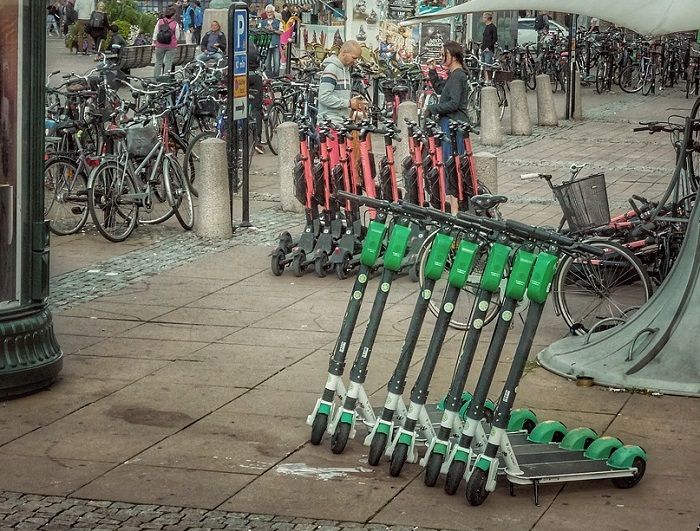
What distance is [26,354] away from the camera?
26.0 ft

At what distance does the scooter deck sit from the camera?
248 inches

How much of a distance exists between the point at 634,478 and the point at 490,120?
584 inches

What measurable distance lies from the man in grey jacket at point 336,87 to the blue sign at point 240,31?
2.77ft

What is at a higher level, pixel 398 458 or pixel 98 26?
pixel 98 26

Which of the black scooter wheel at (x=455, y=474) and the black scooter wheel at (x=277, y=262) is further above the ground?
the black scooter wheel at (x=277, y=262)

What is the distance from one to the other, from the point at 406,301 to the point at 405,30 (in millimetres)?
18078

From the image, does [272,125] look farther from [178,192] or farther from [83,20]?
[83,20]

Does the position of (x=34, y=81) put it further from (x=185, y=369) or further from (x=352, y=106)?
(x=352, y=106)

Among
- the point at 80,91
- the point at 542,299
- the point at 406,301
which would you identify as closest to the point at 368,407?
the point at 542,299

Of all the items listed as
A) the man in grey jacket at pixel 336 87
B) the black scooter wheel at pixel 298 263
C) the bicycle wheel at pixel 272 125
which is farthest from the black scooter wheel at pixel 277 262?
the bicycle wheel at pixel 272 125

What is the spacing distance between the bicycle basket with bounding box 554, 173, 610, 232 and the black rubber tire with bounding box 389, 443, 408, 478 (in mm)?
3571

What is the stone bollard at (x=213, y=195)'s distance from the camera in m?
13.2

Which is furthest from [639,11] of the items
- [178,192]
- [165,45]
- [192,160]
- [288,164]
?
[165,45]

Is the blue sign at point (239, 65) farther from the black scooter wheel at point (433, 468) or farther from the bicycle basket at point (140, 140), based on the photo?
the black scooter wheel at point (433, 468)
